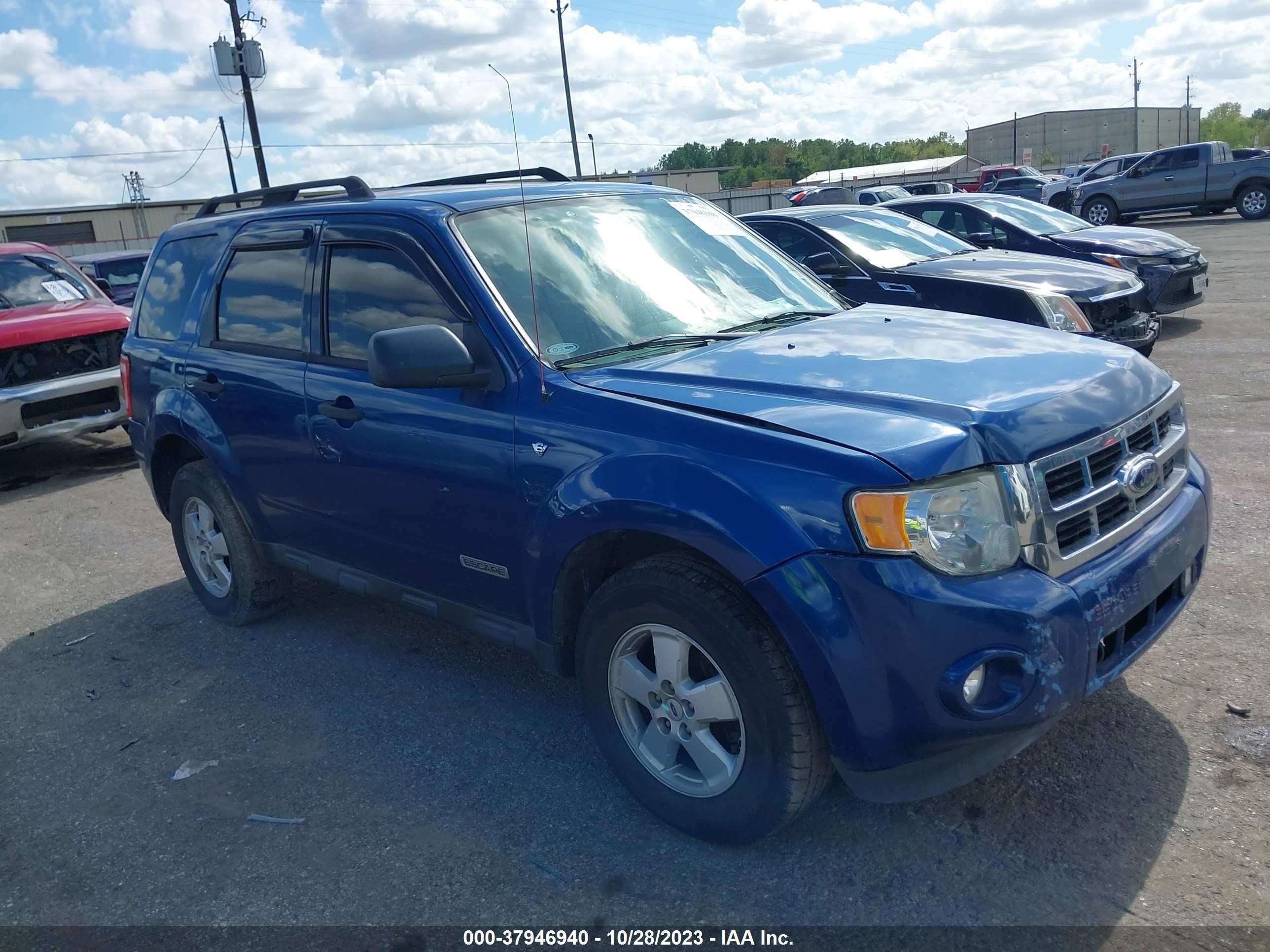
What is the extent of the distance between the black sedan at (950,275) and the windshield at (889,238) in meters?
0.01

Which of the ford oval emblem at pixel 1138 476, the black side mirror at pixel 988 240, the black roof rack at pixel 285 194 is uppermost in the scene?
the black roof rack at pixel 285 194

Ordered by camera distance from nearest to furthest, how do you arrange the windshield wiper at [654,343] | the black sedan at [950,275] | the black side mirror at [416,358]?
the black side mirror at [416,358] → the windshield wiper at [654,343] → the black sedan at [950,275]

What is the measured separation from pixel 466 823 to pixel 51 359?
759 centimetres

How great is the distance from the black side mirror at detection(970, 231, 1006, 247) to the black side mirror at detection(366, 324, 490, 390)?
892 cm

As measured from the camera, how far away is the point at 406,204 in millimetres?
3928

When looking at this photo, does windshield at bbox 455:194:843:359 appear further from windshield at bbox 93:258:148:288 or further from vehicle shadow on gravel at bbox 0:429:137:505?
windshield at bbox 93:258:148:288

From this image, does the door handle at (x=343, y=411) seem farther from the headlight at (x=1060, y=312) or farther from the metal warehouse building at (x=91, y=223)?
the metal warehouse building at (x=91, y=223)

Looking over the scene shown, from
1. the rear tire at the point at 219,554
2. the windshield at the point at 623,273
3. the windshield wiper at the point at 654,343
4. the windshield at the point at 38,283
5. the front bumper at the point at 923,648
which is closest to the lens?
the front bumper at the point at 923,648

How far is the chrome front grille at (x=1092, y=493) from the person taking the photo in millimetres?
2676

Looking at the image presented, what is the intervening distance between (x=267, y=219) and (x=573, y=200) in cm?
149

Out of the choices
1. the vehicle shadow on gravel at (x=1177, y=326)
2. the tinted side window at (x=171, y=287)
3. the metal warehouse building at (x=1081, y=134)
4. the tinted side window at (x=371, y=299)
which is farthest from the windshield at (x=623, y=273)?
the metal warehouse building at (x=1081, y=134)

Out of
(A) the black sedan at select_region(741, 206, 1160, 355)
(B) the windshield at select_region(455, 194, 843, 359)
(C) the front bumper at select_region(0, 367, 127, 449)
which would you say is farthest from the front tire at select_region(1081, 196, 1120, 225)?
(B) the windshield at select_region(455, 194, 843, 359)

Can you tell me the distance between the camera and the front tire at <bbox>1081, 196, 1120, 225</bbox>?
2723cm

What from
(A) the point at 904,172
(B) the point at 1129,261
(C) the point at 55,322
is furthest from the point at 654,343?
(A) the point at 904,172
